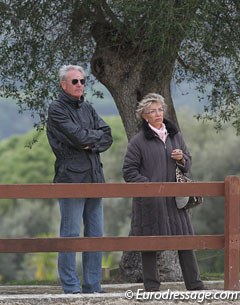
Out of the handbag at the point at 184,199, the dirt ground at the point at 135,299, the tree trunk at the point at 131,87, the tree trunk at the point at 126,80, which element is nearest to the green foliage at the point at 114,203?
the tree trunk at the point at 131,87

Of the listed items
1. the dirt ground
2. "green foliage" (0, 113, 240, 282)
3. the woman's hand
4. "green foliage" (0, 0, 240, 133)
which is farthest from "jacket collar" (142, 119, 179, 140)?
"green foliage" (0, 113, 240, 282)

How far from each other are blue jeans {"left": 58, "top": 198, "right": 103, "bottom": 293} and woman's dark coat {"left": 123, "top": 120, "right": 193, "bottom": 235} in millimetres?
382

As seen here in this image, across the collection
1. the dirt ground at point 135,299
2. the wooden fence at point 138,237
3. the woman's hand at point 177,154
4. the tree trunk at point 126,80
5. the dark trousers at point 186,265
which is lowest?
the dirt ground at point 135,299

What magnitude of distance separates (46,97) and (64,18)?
1075 millimetres

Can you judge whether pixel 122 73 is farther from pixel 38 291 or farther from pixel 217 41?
pixel 38 291

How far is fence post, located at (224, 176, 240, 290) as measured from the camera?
896 centimetres

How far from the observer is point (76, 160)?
30.0ft

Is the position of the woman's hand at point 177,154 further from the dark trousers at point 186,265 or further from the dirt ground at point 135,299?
the dirt ground at point 135,299

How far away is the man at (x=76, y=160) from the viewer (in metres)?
9.11

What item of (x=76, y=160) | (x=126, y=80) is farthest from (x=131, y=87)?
(x=76, y=160)

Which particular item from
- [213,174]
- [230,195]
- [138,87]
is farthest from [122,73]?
[213,174]

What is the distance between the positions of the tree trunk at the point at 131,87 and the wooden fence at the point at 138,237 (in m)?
4.24

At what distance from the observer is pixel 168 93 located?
13516 mm

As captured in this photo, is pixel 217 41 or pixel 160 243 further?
pixel 217 41
